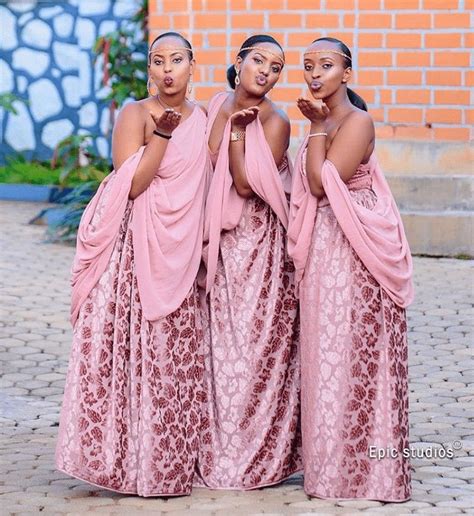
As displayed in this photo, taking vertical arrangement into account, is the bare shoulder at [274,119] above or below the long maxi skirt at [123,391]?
above

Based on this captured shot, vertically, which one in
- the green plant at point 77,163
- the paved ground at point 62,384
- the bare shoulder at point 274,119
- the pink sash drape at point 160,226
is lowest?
the paved ground at point 62,384

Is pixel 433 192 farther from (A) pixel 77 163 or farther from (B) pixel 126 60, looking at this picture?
(A) pixel 77 163

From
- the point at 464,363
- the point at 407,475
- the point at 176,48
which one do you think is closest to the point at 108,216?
the point at 176,48

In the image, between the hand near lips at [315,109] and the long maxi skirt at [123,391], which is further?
the long maxi skirt at [123,391]

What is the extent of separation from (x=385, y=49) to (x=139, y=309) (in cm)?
535

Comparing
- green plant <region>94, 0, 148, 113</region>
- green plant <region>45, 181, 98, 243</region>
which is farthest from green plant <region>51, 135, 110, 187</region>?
green plant <region>94, 0, 148, 113</region>

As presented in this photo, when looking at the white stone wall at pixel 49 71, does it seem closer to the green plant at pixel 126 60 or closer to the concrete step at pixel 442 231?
the green plant at pixel 126 60

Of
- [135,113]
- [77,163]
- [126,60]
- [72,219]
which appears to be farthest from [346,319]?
[77,163]

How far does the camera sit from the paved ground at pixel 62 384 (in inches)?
204

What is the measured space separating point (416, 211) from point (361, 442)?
198 inches

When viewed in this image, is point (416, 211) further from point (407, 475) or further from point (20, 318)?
point (407, 475)

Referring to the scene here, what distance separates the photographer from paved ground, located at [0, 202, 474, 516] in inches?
204

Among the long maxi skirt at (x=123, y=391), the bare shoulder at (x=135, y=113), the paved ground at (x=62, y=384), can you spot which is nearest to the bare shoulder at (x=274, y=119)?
the bare shoulder at (x=135, y=113)

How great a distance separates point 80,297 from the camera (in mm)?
5281
